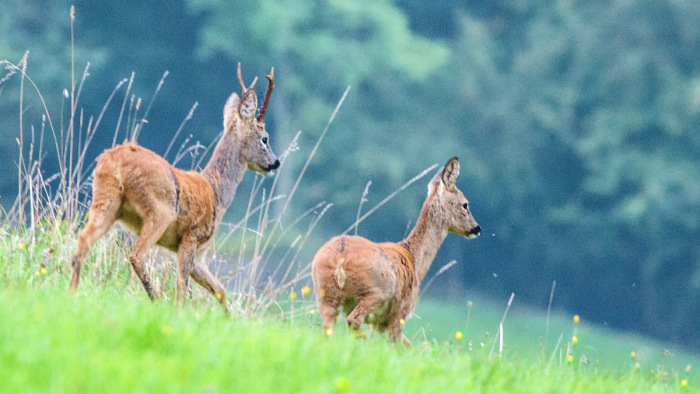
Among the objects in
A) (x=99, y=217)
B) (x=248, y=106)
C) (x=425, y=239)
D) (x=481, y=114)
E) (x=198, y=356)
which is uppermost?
(x=248, y=106)

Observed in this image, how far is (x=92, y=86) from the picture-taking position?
2872 cm

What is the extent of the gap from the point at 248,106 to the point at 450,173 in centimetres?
155

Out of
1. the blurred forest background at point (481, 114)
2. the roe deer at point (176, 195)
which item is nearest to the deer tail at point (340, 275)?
the roe deer at point (176, 195)

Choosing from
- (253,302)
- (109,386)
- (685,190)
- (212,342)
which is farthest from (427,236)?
(685,190)

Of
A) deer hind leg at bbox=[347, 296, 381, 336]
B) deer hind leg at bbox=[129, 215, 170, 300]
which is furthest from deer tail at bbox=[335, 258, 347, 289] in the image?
deer hind leg at bbox=[129, 215, 170, 300]

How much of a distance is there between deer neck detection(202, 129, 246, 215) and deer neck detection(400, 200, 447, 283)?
Answer: 127cm

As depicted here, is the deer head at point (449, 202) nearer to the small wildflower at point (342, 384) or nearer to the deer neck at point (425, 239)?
the deer neck at point (425, 239)

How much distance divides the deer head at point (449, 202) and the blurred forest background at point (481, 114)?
2022 centimetres

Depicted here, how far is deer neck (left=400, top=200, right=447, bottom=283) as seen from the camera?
25.0ft

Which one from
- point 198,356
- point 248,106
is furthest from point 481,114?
point 198,356

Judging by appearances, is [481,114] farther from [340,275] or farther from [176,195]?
[176,195]

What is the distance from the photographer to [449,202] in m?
7.93

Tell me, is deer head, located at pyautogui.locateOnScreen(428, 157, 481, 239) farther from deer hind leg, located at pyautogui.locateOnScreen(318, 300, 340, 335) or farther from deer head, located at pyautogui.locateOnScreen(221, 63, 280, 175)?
deer hind leg, located at pyautogui.locateOnScreen(318, 300, 340, 335)

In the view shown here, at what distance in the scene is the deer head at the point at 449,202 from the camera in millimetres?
7879
